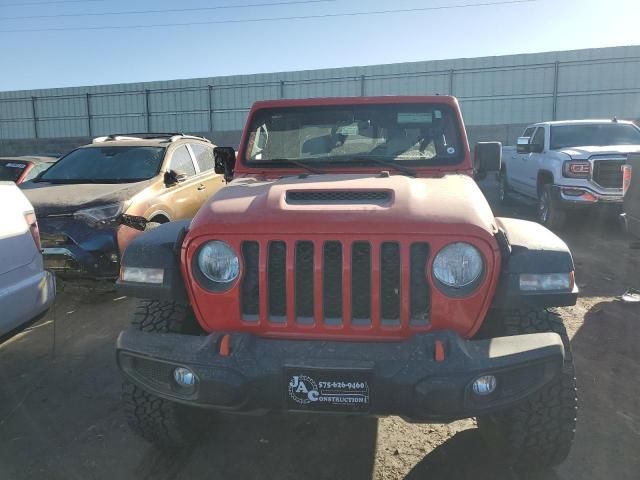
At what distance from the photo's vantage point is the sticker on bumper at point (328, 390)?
2248 mm

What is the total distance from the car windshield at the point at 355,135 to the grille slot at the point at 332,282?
4.14 feet

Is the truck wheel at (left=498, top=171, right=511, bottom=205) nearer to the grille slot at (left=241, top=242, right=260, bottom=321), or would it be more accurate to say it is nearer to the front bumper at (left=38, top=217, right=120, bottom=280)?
the front bumper at (left=38, top=217, right=120, bottom=280)

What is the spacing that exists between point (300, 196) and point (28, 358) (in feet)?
10.2

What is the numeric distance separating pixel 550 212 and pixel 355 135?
19.8 ft

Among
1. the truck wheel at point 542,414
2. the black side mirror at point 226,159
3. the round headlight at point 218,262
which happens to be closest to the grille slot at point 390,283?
the truck wheel at point 542,414

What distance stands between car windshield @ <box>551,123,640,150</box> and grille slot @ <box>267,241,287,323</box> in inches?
319

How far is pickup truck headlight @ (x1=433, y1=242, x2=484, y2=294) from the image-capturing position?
236 centimetres

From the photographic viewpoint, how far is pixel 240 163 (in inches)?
151

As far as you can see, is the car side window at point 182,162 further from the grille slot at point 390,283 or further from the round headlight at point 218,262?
the grille slot at point 390,283

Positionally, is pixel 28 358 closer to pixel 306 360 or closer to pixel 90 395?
pixel 90 395

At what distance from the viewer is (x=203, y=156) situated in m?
7.92

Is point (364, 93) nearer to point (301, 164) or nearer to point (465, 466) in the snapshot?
point (301, 164)

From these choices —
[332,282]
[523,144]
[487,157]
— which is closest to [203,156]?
[487,157]

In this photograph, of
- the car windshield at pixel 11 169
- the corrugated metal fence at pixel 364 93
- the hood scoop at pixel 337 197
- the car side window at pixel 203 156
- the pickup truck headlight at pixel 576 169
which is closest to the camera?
the hood scoop at pixel 337 197
